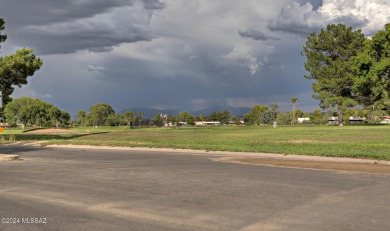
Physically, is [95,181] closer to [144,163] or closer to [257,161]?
[144,163]

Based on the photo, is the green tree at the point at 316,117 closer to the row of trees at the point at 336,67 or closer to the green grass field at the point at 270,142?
the row of trees at the point at 336,67

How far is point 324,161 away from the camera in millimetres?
17781

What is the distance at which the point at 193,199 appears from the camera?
29.5 ft

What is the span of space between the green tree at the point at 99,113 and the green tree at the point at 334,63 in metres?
88.5

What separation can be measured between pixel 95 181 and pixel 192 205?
4377 mm

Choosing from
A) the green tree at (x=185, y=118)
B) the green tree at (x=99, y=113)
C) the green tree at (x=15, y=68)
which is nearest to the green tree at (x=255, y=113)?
the green tree at (x=185, y=118)

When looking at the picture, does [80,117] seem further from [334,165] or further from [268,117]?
[334,165]

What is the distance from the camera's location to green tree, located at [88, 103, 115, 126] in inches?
5866

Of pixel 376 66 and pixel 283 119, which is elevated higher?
pixel 376 66

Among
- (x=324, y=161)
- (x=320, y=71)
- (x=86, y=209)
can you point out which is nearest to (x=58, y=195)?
(x=86, y=209)

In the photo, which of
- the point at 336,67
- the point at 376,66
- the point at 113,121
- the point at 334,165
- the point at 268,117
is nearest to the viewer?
the point at 334,165

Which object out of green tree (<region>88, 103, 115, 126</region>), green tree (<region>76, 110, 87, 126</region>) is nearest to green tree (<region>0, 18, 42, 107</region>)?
green tree (<region>88, 103, 115, 126</region>)

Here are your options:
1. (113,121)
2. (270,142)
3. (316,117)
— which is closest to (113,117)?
(113,121)

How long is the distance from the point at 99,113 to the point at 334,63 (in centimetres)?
9856
